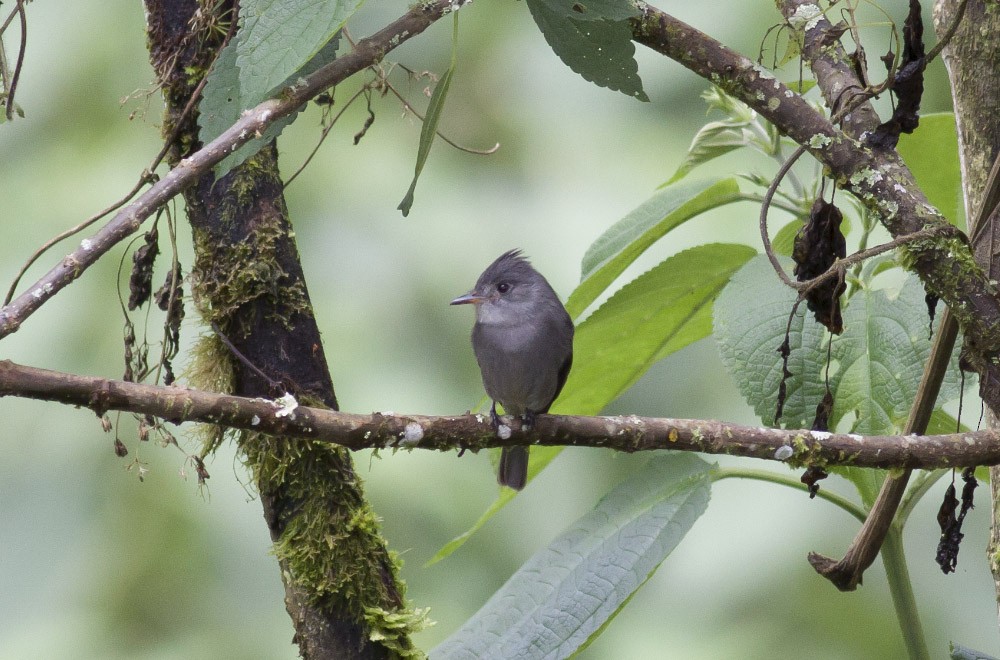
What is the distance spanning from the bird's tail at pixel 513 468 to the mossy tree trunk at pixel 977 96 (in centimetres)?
81

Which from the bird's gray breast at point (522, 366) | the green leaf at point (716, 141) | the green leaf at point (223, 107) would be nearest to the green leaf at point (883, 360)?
the green leaf at point (716, 141)

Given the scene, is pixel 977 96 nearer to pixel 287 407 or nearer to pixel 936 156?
pixel 936 156

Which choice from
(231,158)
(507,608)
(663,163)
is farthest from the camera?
(663,163)

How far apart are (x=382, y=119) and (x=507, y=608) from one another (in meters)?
2.27

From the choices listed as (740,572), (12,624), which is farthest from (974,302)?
(12,624)

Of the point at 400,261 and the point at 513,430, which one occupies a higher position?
the point at 400,261

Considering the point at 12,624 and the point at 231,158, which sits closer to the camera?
the point at 231,158

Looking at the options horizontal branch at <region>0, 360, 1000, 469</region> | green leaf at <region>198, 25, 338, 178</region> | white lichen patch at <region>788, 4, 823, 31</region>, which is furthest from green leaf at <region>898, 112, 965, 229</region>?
green leaf at <region>198, 25, 338, 178</region>

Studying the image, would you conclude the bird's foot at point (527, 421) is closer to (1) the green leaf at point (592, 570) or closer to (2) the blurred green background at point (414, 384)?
(1) the green leaf at point (592, 570)

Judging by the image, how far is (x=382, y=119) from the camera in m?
3.45

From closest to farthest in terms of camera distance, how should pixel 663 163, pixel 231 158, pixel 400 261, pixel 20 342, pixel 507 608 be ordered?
pixel 231 158 < pixel 507 608 < pixel 20 342 < pixel 400 261 < pixel 663 163

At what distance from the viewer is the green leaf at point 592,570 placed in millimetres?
1446

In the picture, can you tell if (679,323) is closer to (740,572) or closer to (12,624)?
(740,572)

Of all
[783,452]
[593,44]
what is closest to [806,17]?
[593,44]
